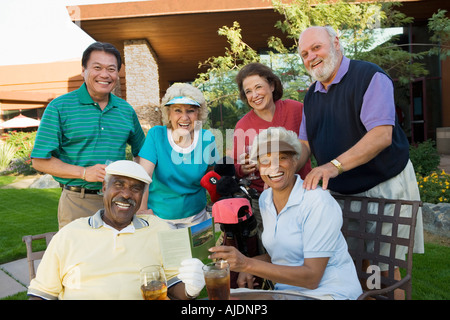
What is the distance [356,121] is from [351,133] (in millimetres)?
83

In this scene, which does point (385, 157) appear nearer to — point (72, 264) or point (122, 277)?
point (122, 277)

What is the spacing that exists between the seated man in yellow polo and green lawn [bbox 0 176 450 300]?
2.21 m

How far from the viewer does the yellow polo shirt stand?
1.92 meters

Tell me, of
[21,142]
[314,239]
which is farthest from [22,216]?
[21,142]

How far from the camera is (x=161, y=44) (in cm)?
1229

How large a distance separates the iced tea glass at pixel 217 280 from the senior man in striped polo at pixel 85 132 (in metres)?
1.43

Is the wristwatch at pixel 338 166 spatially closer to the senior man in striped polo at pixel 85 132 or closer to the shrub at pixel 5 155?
the senior man in striped polo at pixel 85 132

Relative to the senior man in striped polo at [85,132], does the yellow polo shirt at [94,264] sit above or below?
below

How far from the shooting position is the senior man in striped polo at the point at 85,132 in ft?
8.70

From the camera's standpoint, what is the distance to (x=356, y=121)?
242 centimetres

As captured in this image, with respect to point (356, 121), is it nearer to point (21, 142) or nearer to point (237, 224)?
point (237, 224)

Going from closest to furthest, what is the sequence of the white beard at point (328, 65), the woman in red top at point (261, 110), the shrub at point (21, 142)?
the white beard at point (328, 65) → the woman in red top at point (261, 110) → the shrub at point (21, 142)

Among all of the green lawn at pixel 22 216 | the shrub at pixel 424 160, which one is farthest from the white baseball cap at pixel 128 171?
the shrub at pixel 424 160

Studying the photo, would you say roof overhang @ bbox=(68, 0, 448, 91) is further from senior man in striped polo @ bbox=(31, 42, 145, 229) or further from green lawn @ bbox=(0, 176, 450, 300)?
senior man in striped polo @ bbox=(31, 42, 145, 229)
